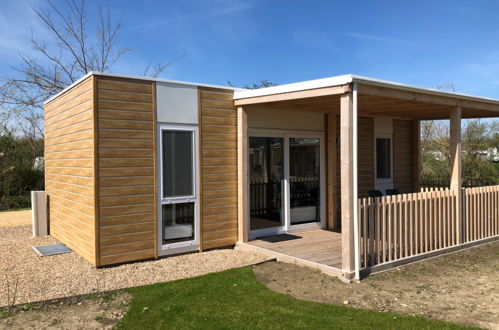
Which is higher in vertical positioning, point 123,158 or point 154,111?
point 154,111

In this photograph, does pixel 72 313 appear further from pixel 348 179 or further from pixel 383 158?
pixel 383 158

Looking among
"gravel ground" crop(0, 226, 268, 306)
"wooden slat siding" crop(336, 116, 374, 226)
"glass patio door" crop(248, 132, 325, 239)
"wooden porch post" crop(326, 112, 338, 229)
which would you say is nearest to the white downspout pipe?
"gravel ground" crop(0, 226, 268, 306)

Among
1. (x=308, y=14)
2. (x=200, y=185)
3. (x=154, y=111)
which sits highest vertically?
(x=308, y=14)

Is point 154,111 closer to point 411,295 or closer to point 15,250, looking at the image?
point 15,250

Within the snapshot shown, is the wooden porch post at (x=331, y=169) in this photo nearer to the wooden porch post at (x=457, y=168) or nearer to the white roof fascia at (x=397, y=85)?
the wooden porch post at (x=457, y=168)

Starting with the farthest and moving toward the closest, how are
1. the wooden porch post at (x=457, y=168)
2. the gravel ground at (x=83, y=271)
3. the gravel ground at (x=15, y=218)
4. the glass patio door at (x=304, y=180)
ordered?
the gravel ground at (x=15, y=218), the glass patio door at (x=304, y=180), the wooden porch post at (x=457, y=168), the gravel ground at (x=83, y=271)

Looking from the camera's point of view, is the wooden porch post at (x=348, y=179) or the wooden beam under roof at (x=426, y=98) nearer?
the wooden porch post at (x=348, y=179)

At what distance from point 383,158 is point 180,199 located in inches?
232

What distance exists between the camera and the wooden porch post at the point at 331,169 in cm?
863

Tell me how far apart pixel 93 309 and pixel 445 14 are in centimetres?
1280

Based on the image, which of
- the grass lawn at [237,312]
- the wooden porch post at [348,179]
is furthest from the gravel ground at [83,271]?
the wooden porch post at [348,179]

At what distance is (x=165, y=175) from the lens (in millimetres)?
6461

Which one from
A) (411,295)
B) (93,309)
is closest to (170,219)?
(93,309)

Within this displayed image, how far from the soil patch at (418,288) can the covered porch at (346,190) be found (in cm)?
25
